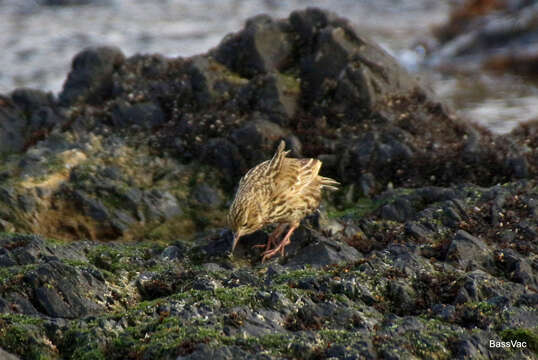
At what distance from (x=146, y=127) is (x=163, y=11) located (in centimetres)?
2780

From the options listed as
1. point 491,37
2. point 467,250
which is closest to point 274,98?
point 467,250

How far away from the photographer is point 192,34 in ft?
116

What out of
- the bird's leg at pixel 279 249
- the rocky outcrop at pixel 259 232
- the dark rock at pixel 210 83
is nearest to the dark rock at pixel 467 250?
the rocky outcrop at pixel 259 232

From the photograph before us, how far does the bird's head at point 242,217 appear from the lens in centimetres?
904

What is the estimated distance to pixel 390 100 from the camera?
46.2ft

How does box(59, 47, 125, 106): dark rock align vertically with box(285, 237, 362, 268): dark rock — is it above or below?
above

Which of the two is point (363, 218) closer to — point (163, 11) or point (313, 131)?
point (313, 131)

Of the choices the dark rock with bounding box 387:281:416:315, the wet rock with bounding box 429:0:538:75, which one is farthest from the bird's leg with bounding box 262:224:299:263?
the wet rock with bounding box 429:0:538:75

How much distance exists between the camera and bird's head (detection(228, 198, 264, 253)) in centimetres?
904

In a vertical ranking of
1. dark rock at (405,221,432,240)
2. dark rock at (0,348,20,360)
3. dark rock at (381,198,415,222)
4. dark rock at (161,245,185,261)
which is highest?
dark rock at (0,348,20,360)

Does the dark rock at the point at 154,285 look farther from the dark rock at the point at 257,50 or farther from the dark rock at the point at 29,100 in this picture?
the dark rock at the point at 29,100

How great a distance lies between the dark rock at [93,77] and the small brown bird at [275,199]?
664 centimetres

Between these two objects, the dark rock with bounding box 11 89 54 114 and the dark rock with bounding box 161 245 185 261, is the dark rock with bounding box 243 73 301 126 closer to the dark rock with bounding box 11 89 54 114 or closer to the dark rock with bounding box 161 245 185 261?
the dark rock with bounding box 11 89 54 114

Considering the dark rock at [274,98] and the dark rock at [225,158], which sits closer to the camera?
the dark rock at [225,158]
